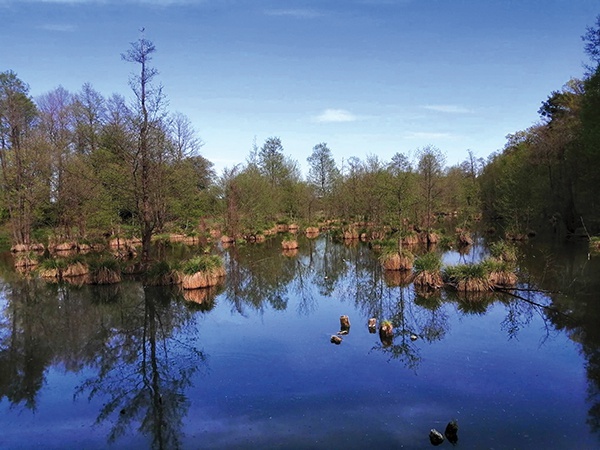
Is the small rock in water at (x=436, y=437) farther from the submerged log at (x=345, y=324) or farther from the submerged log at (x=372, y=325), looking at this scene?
the submerged log at (x=345, y=324)

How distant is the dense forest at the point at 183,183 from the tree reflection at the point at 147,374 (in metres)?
7.78

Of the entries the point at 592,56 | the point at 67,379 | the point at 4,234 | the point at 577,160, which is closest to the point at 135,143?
the point at 67,379

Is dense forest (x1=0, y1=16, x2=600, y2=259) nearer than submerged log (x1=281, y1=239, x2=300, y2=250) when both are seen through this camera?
Yes

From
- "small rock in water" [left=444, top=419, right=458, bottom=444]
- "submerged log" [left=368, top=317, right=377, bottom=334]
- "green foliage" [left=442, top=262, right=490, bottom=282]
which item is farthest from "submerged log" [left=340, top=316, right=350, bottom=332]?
"green foliage" [left=442, top=262, right=490, bottom=282]

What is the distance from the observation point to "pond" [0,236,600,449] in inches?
254

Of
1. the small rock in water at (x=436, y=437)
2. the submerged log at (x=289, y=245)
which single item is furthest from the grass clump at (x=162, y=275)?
the small rock in water at (x=436, y=437)

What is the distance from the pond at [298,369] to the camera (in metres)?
6.45

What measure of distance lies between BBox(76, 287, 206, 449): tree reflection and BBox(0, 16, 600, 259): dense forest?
7782 millimetres

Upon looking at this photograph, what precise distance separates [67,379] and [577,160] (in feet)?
115

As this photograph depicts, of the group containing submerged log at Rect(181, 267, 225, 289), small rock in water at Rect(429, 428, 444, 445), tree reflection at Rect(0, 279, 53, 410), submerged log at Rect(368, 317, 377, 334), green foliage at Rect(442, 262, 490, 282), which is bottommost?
tree reflection at Rect(0, 279, 53, 410)

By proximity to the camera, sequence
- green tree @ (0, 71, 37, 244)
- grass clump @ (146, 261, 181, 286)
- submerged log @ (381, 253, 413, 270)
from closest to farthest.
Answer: grass clump @ (146, 261, 181, 286)
submerged log @ (381, 253, 413, 270)
green tree @ (0, 71, 37, 244)

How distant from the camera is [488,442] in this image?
19.5 feet

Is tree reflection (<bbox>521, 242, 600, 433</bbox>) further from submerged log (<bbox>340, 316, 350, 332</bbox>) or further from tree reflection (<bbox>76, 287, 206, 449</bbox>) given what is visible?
tree reflection (<bbox>76, 287, 206, 449</bbox>)

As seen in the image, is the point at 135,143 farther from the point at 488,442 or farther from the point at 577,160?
the point at 577,160
